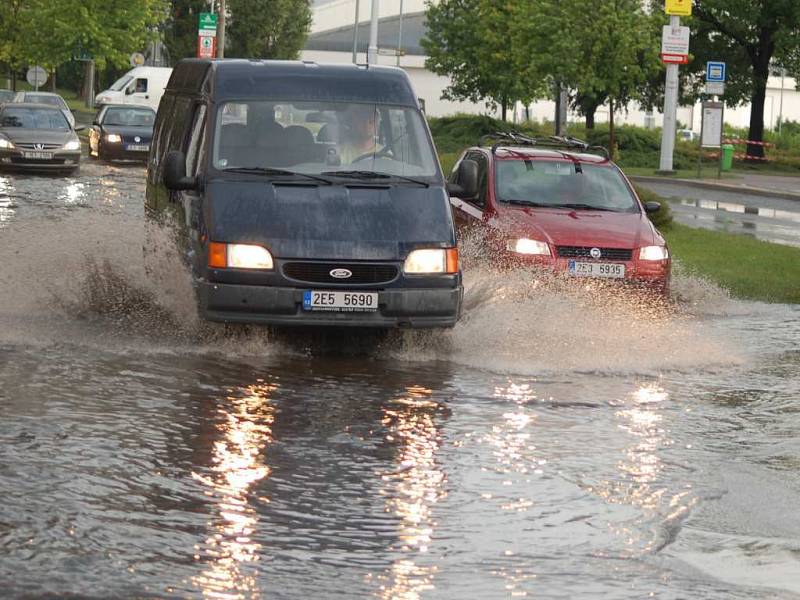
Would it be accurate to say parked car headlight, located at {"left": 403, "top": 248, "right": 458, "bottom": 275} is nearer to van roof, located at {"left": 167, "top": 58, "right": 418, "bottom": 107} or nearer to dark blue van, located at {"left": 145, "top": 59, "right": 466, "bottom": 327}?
dark blue van, located at {"left": 145, "top": 59, "right": 466, "bottom": 327}

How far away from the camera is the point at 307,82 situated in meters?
12.1

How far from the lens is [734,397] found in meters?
10.5

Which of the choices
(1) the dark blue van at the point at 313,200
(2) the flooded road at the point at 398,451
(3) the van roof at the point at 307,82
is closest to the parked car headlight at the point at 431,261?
(1) the dark blue van at the point at 313,200

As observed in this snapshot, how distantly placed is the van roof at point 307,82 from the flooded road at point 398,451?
153 cm

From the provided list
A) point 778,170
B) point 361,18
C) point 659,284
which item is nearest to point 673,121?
point 778,170

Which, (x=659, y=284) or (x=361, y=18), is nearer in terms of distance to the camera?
(x=659, y=284)

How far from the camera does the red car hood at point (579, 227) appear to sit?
1449 centimetres

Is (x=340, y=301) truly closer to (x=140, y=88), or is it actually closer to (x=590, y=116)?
(x=590, y=116)

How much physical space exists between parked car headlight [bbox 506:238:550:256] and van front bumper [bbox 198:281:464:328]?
342cm

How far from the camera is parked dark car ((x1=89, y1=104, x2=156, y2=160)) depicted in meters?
39.1

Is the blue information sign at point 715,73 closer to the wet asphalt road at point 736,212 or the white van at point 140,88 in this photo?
the wet asphalt road at point 736,212

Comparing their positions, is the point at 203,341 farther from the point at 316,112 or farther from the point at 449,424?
the point at 449,424

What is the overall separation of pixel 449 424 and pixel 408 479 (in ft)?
4.92

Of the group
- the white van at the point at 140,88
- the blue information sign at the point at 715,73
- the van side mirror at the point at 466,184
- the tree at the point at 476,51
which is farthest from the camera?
the white van at the point at 140,88
